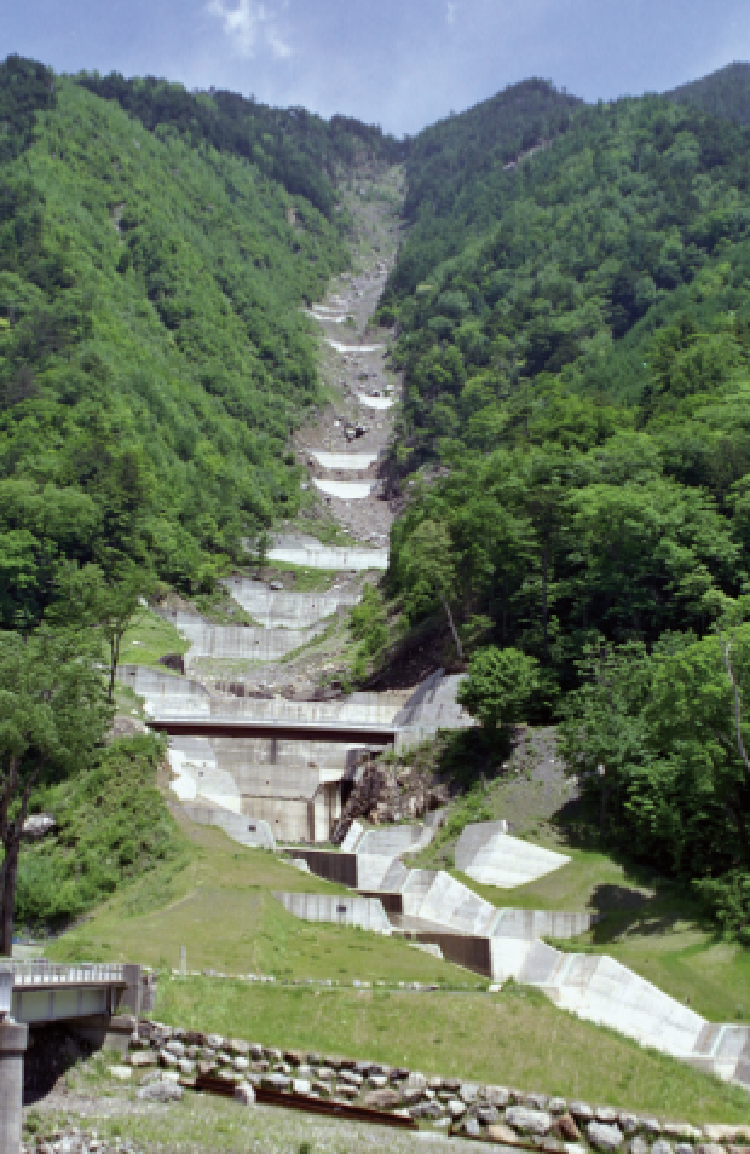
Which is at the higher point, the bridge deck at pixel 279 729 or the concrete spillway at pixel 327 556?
the concrete spillway at pixel 327 556

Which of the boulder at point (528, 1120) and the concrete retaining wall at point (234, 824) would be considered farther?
the concrete retaining wall at point (234, 824)

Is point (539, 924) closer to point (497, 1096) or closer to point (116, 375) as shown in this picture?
point (497, 1096)

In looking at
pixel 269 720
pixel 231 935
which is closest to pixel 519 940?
pixel 231 935

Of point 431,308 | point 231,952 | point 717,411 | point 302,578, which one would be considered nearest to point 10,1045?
point 231,952

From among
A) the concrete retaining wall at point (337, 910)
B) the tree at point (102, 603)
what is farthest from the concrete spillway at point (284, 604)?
the concrete retaining wall at point (337, 910)

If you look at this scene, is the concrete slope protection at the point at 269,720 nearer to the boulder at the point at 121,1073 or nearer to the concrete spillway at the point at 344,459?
the boulder at the point at 121,1073

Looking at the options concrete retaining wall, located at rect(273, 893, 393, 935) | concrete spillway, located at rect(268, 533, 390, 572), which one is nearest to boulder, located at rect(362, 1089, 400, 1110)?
concrete retaining wall, located at rect(273, 893, 393, 935)

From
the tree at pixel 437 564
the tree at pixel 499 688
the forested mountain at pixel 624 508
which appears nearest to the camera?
the forested mountain at pixel 624 508
